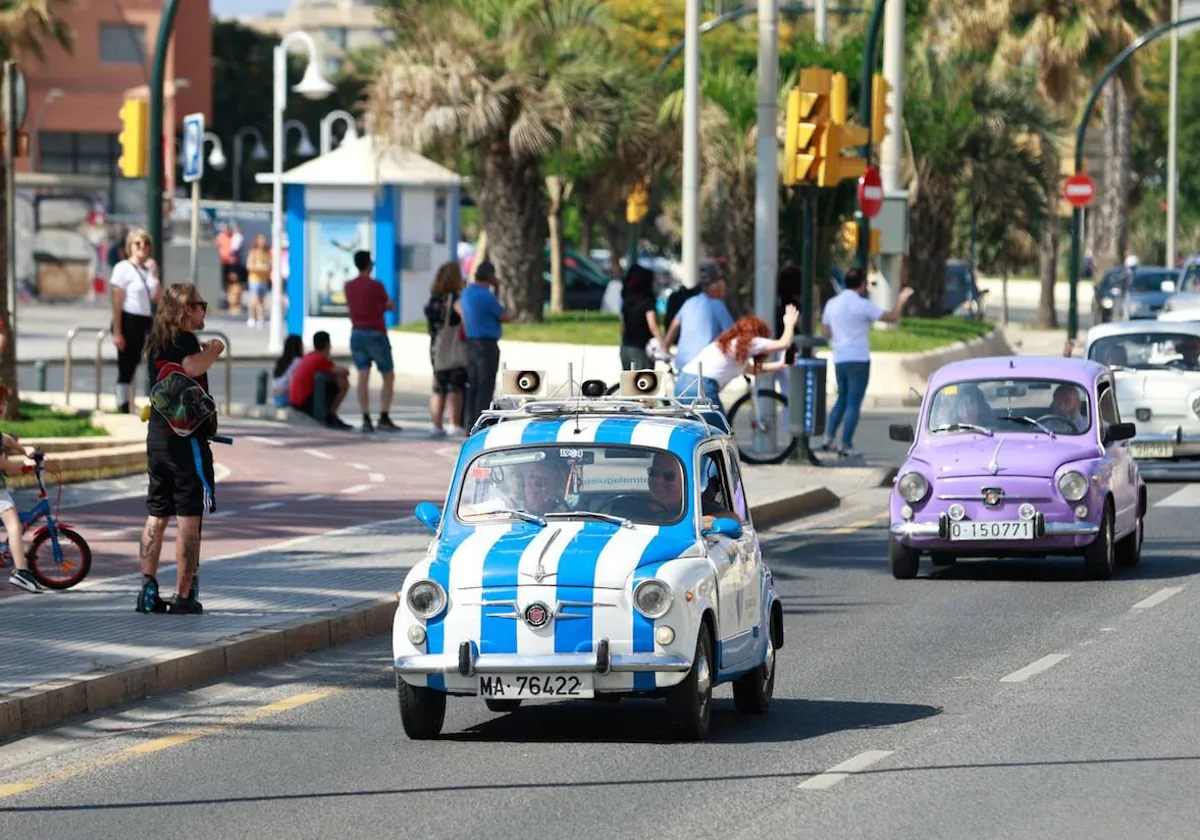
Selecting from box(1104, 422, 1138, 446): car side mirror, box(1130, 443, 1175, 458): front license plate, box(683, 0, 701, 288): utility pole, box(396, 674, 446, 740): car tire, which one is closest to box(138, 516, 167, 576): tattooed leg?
box(396, 674, 446, 740): car tire

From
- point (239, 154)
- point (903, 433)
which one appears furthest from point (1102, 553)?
point (239, 154)

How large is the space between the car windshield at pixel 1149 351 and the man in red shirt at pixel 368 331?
734 cm

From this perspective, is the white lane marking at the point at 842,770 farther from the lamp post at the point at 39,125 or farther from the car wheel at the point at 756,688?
the lamp post at the point at 39,125

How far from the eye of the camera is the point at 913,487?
1653 cm

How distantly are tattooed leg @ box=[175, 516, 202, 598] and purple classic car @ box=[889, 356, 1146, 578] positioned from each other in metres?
5.32

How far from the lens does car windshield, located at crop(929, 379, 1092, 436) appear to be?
17.2 metres

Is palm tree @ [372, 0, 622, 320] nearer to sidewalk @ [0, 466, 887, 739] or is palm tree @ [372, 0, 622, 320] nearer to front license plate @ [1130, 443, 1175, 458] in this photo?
front license plate @ [1130, 443, 1175, 458]

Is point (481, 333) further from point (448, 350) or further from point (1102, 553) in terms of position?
point (1102, 553)

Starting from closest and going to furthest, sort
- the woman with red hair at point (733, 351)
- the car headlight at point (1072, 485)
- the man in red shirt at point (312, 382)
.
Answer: the car headlight at point (1072, 485)
the woman with red hair at point (733, 351)
the man in red shirt at point (312, 382)

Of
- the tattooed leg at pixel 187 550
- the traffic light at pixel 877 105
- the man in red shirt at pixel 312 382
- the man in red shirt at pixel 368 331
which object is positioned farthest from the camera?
the traffic light at pixel 877 105

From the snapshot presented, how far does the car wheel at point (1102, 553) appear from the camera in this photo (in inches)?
644

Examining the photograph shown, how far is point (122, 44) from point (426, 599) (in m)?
77.6

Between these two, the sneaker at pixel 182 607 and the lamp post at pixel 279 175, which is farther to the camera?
the lamp post at pixel 279 175

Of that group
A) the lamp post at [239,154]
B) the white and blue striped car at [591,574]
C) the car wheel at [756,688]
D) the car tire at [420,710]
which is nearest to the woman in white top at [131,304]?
the white and blue striped car at [591,574]
